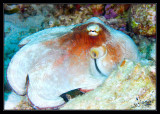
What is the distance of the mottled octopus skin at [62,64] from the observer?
6.61 ft

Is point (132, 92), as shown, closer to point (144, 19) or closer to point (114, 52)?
point (114, 52)

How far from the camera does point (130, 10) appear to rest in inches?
141

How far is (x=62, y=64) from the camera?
202 centimetres

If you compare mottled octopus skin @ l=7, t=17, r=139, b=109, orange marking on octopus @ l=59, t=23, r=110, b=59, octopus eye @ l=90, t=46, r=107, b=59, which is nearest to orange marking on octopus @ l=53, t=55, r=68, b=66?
mottled octopus skin @ l=7, t=17, r=139, b=109

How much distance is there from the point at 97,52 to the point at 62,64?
0.61m

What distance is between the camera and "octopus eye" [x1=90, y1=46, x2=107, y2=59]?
2051mm

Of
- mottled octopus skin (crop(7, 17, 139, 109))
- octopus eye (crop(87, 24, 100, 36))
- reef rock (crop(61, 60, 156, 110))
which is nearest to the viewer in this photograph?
reef rock (crop(61, 60, 156, 110))

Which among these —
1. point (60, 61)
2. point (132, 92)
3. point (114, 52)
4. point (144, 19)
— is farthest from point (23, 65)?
point (144, 19)

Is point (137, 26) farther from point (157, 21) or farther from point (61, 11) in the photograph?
point (61, 11)

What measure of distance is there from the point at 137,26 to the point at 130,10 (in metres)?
0.57

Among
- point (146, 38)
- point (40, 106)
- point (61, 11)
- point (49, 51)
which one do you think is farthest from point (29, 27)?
point (146, 38)

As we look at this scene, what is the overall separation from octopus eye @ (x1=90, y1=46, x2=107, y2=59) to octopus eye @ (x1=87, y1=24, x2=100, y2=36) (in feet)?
0.89

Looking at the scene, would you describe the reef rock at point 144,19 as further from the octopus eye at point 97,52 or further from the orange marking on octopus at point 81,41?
the octopus eye at point 97,52

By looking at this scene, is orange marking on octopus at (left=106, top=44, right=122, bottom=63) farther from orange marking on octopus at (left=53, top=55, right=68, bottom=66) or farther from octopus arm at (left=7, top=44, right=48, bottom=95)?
octopus arm at (left=7, top=44, right=48, bottom=95)
